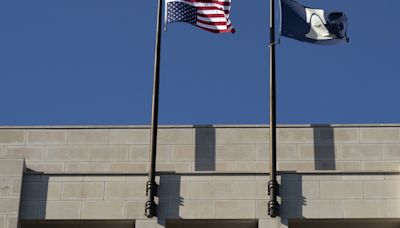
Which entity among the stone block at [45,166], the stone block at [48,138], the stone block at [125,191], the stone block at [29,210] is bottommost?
the stone block at [29,210]

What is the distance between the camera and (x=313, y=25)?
39.2 meters

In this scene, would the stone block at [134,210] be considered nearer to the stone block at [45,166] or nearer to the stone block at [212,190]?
the stone block at [212,190]

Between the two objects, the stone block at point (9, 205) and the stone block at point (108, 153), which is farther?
the stone block at point (108, 153)

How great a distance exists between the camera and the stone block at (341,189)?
3553 cm

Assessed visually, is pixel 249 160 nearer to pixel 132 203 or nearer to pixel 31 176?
pixel 132 203

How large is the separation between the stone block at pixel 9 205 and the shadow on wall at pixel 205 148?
5515mm

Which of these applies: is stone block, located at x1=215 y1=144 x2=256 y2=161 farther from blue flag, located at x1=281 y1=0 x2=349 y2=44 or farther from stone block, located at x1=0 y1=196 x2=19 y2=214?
stone block, located at x1=0 y1=196 x2=19 y2=214

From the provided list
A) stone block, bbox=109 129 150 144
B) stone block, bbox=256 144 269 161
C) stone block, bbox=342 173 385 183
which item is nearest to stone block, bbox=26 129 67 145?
stone block, bbox=109 129 150 144

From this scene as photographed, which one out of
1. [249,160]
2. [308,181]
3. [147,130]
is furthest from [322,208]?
[147,130]

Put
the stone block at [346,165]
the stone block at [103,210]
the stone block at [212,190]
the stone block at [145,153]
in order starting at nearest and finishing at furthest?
1. the stone block at [103,210]
2. the stone block at [212,190]
3. the stone block at [346,165]
4. the stone block at [145,153]

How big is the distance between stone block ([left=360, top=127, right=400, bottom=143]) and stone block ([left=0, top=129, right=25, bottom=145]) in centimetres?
1013

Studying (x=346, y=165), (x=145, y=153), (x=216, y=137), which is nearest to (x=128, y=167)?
(x=145, y=153)

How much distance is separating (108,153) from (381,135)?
8087 mm

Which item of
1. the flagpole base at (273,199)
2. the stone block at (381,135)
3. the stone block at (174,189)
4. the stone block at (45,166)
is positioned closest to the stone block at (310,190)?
the flagpole base at (273,199)
